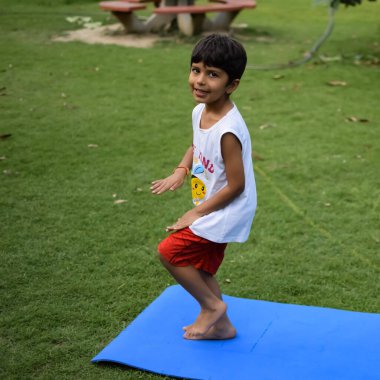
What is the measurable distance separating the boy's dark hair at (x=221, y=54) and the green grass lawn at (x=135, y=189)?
4.37 feet

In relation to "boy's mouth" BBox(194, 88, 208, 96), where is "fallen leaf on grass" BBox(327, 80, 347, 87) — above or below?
below

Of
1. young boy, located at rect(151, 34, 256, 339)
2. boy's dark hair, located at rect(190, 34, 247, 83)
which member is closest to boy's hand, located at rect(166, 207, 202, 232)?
young boy, located at rect(151, 34, 256, 339)

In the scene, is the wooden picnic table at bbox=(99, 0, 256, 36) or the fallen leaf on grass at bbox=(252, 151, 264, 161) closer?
the fallen leaf on grass at bbox=(252, 151, 264, 161)

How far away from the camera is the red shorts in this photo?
9.65 feet

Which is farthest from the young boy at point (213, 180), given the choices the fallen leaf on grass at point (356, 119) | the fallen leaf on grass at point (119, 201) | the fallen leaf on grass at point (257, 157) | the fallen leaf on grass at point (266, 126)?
the fallen leaf on grass at point (356, 119)

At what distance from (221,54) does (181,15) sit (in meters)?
7.78

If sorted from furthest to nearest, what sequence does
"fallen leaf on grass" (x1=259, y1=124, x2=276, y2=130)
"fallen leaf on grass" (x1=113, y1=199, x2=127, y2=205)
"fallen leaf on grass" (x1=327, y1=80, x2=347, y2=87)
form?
"fallen leaf on grass" (x1=327, y1=80, x2=347, y2=87) → "fallen leaf on grass" (x1=259, y1=124, x2=276, y2=130) → "fallen leaf on grass" (x1=113, y1=199, x2=127, y2=205)

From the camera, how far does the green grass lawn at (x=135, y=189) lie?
3486 millimetres

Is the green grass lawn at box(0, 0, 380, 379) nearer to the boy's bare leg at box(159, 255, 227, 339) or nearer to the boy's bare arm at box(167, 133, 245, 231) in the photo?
the boy's bare leg at box(159, 255, 227, 339)

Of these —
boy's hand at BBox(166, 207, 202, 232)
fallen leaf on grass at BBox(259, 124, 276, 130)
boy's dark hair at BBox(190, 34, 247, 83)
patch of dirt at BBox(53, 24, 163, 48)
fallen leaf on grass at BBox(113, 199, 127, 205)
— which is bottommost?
fallen leaf on grass at BBox(113, 199, 127, 205)

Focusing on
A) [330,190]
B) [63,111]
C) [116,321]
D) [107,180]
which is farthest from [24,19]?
[116,321]

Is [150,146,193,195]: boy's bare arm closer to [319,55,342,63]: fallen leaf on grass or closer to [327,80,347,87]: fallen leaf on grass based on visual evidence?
[327,80,347,87]: fallen leaf on grass

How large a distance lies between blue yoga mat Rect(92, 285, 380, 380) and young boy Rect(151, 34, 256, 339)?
0.60ft

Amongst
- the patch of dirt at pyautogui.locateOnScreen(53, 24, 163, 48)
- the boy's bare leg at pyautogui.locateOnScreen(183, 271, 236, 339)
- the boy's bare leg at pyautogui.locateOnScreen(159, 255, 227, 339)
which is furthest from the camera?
the patch of dirt at pyautogui.locateOnScreen(53, 24, 163, 48)
